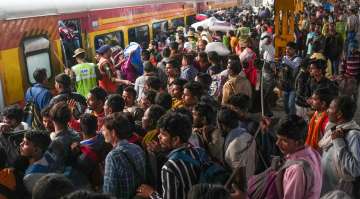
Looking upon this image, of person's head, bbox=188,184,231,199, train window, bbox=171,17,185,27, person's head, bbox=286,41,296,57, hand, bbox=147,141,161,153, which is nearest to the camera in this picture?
person's head, bbox=188,184,231,199

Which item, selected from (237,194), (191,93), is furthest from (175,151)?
(191,93)

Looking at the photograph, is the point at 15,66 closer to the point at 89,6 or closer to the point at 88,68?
the point at 88,68

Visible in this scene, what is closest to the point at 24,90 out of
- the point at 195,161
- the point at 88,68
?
the point at 88,68

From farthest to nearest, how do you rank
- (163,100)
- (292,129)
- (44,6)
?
(44,6), (163,100), (292,129)

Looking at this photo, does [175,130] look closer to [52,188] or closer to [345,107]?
[52,188]

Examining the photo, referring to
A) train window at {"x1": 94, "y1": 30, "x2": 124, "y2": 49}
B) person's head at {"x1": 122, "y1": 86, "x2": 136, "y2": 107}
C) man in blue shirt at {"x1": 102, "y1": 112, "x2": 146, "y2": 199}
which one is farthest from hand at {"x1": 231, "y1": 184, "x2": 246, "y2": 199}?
train window at {"x1": 94, "y1": 30, "x2": 124, "y2": 49}

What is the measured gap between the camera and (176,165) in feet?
8.19

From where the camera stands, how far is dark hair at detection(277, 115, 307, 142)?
2658mm

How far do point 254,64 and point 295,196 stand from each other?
160 inches

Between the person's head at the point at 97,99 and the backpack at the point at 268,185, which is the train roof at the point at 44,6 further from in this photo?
the backpack at the point at 268,185

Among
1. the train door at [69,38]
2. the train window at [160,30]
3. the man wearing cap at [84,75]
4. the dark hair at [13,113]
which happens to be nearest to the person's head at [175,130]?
the dark hair at [13,113]

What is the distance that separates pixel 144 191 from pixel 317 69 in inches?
122

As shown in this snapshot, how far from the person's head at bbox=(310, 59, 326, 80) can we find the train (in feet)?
11.3

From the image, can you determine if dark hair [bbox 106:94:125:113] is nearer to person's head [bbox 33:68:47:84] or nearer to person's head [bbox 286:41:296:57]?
person's head [bbox 33:68:47:84]
